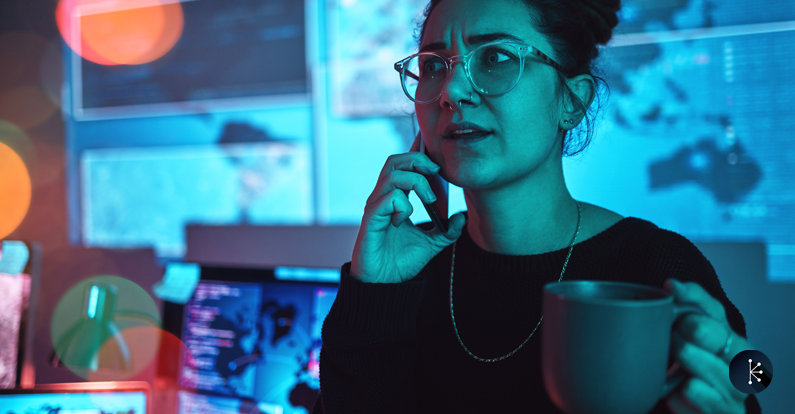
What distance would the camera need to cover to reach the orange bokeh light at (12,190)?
2.23 m

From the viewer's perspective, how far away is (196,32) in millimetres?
2176

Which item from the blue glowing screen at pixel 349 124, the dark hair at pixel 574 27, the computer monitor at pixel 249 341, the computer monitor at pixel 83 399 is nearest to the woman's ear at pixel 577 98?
the dark hair at pixel 574 27

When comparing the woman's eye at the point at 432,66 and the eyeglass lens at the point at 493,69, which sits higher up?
the woman's eye at the point at 432,66

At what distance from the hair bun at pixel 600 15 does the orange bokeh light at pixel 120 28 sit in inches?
76.9

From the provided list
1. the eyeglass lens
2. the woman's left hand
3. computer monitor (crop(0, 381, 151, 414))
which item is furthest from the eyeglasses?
computer monitor (crop(0, 381, 151, 414))

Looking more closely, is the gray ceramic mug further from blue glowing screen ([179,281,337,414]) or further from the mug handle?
blue glowing screen ([179,281,337,414])

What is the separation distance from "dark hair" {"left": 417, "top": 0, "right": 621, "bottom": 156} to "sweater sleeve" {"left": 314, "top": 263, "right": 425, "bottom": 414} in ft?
1.78

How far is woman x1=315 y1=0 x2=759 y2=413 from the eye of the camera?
33.7 inches

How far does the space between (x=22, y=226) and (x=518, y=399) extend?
256cm

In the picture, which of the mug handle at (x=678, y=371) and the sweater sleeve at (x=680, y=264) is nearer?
the mug handle at (x=678, y=371)

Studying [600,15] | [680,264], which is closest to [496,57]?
[600,15]

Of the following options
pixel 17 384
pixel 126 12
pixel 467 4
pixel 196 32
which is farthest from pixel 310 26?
pixel 17 384

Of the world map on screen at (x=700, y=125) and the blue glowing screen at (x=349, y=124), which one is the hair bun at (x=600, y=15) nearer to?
the blue glowing screen at (x=349, y=124)

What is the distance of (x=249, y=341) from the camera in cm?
112
